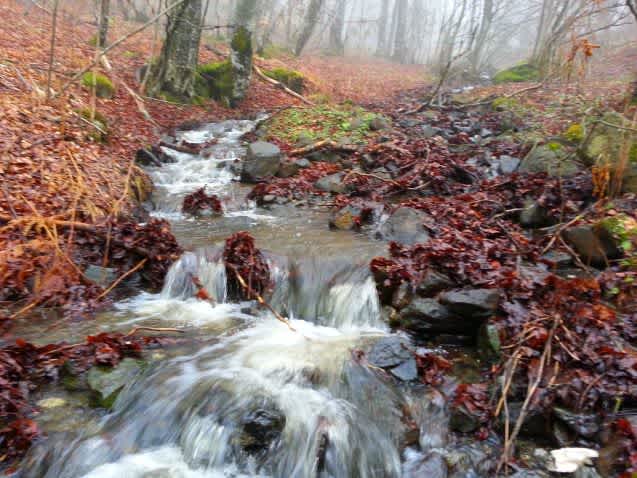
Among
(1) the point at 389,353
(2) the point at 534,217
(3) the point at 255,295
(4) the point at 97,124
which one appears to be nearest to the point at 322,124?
(4) the point at 97,124

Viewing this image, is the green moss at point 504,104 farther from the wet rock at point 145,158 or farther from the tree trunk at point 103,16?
the tree trunk at point 103,16

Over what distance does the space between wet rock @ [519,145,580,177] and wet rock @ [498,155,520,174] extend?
1.03 feet

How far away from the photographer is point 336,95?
17938 millimetres

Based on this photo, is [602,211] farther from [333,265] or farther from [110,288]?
[110,288]

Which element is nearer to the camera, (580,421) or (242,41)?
(580,421)

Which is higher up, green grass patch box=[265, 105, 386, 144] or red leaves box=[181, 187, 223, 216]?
green grass patch box=[265, 105, 386, 144]

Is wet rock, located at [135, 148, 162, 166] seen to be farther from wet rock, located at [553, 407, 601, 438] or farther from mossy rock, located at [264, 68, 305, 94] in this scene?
wet rock, located at [553, 407, 601, 438]

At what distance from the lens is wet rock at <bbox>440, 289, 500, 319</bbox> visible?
15.4 feet

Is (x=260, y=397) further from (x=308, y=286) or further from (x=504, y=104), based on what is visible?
(x=504, y=104)

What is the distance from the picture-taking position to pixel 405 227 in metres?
6.98

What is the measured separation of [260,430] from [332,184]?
6225 millimetres

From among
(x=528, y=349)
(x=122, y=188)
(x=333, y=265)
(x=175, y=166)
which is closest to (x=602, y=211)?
(x=528, y=349)

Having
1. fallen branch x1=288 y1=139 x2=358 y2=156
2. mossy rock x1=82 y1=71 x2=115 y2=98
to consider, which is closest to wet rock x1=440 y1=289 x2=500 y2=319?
fallen branch x1=288 y1=139 x2=358 y2=156

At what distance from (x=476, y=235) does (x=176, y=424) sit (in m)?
4.33
